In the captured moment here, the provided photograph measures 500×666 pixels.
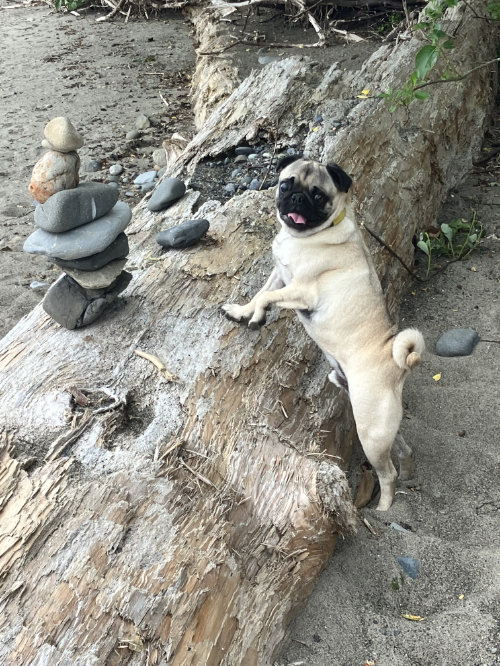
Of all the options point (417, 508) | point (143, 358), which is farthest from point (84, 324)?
point (417, 508)

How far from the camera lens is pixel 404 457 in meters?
3.61

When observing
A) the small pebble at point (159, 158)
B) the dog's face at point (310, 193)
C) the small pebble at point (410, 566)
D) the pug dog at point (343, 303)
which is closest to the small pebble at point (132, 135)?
the small pebble at point (159, 158)

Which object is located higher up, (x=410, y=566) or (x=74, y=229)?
(x=74, y=229)

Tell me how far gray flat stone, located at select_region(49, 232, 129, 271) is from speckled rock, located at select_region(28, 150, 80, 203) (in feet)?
1.12

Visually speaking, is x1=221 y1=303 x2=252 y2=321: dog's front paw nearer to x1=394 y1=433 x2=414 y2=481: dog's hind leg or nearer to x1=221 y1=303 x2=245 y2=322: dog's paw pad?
x1=221 y1=303 x2=245 y2=322: dog's paw pad

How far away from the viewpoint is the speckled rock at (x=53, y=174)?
10.9ft

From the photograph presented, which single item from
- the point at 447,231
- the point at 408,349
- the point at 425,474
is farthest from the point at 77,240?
the point at 447,231

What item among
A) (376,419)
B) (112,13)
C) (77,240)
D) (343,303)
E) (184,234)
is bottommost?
(112,13)

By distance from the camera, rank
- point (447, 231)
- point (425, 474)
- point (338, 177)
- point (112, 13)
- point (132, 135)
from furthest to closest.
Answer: point (112, 13) → point (132, 135) → point (447, 231) → point (425, 474) → point (338, 177)

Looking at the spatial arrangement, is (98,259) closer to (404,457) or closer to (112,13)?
(404,457)

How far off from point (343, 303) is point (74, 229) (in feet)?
4.81

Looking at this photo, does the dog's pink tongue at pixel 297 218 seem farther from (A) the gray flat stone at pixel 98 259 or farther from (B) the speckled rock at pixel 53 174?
(B) the speckled rock at pixel 53 174

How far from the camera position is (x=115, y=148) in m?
7.69

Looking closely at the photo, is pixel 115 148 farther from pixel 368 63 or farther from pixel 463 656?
pixel 463 656
